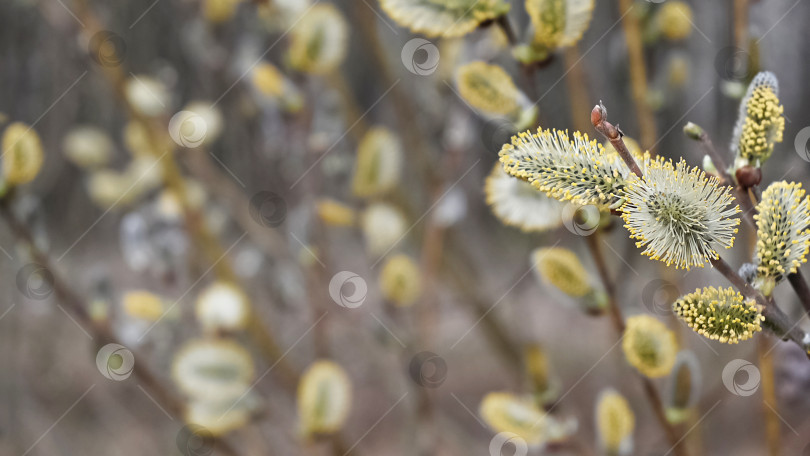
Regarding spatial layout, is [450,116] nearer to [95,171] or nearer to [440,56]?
[440,56]

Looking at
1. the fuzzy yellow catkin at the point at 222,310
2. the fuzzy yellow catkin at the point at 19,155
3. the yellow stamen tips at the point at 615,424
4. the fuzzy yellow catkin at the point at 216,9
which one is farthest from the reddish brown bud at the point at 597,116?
the fuzzy yellow catkin at the point at 216,9

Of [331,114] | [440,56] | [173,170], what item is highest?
[440,56]

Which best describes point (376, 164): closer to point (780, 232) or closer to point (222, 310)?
point (222, 310)

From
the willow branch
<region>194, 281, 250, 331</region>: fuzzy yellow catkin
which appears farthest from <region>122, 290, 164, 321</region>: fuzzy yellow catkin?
the willow branch

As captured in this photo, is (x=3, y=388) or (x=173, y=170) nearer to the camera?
(x=173, y=170)

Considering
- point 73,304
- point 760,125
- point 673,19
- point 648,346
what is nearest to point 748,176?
point 760,125

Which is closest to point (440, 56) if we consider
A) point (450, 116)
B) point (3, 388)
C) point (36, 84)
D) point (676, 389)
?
point (450, 116)

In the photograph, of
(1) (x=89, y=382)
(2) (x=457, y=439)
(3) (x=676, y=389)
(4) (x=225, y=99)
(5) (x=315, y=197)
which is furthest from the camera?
(1) (x=89, y=382)
